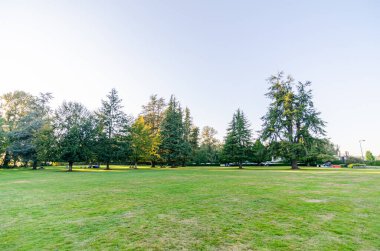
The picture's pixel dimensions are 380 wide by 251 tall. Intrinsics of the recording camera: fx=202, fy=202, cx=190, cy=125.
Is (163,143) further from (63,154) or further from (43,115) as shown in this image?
(43,115)

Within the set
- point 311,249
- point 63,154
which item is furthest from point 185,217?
Result: point 63,154

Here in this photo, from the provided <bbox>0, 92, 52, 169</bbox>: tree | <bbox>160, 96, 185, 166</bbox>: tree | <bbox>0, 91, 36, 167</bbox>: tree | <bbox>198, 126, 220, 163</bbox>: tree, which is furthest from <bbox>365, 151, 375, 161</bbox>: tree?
<bbox>0, 91, 36, 167</bbox>: tree

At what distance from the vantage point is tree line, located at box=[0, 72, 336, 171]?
3138 cm

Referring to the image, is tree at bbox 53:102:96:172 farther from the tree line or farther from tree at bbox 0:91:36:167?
tree at bbox 0:91:36:167

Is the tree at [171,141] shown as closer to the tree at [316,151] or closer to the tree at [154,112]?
the tree at [154,112]

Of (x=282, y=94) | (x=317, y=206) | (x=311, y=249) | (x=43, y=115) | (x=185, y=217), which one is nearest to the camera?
(x=311, y=249)

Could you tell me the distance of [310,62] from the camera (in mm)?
22016

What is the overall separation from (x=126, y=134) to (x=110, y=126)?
10.6 feet

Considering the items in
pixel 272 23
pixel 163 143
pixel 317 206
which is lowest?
pixel 317 206

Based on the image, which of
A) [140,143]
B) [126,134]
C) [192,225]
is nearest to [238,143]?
[140,143]

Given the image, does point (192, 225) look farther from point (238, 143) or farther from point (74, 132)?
point (238, 143)

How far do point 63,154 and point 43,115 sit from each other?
1840 centimetres

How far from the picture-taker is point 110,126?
120ft

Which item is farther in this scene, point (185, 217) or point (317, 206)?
point (317, 206)
